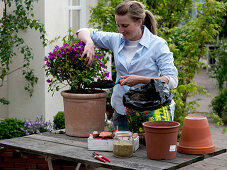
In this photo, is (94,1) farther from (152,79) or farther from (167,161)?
Answer: (167,161)

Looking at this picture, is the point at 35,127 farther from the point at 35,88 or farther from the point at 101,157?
the point at 101,157

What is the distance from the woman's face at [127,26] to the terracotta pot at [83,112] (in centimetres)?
45

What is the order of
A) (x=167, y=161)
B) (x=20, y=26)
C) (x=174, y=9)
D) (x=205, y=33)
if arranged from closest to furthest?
(x=167, y=161) < (x=20, y=26) < (x=205, y=33) < (x=174, y=9)

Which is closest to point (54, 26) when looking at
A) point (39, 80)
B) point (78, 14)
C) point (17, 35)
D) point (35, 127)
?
point (17, 35)

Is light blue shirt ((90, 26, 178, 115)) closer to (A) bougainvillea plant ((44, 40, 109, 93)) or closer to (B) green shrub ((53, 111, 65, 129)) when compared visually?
(A) bougainvillea plant ((44, 40, 109, 93))

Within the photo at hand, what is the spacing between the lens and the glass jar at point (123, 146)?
8.29 feet

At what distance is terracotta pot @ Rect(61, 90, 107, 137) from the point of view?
10.1 feet

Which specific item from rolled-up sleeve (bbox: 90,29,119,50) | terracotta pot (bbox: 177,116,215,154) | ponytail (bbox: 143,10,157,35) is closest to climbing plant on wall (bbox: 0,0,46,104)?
rolled-up sleeve (bbox: 90,29,119,50)

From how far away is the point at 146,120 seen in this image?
9.02 feet

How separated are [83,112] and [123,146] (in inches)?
26.0

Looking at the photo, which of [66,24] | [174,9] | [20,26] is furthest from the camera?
[174,9]

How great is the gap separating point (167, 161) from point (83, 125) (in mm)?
826

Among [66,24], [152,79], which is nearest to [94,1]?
[66,24]

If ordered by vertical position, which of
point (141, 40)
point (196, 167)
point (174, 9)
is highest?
point (174, 9)
